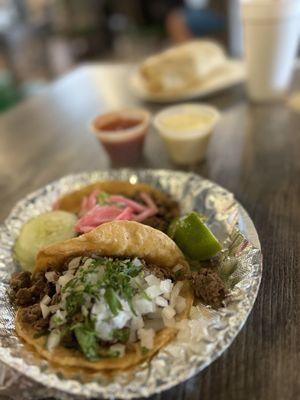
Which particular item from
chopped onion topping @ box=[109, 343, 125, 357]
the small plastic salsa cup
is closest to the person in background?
the small plastic salsa cup

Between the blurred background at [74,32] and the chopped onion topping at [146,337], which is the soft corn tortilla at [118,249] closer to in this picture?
Answer: the chopped onion topping at [146,337]

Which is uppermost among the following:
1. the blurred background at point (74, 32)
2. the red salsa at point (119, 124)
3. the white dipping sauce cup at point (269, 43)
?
the white dipping sauce cup at point (269, 43)

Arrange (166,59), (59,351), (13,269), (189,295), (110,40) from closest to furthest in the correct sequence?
1. (59,351)
2. (189,295)
3. (13,269)
4. (166,59)
5. (110,40)

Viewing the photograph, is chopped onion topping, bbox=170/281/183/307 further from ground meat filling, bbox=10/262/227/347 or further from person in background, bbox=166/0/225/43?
person in background, bbox=166/0/225/43

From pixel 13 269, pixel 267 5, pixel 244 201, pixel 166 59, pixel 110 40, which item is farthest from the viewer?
pixel 110 40

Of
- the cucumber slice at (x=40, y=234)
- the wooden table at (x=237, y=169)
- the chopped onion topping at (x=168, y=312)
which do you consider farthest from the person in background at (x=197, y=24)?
the chopped onion topping at (x=168, y=312)

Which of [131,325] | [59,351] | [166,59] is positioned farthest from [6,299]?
[166,59]

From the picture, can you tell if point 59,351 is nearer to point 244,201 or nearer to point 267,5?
point 244,201
